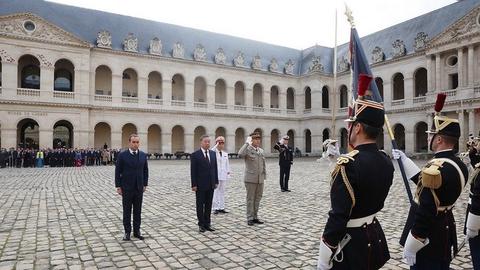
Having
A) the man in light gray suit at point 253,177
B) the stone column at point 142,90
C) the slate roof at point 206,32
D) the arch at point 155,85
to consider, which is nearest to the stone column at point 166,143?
the stone column at point 142,90

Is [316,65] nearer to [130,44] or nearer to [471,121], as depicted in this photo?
[471,121]

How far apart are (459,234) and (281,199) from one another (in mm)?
5321

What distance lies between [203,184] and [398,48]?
1423 inches

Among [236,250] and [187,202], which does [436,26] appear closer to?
[187,202]

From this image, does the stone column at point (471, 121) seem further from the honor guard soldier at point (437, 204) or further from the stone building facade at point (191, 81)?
the honor guard soldier at point (437, 204)

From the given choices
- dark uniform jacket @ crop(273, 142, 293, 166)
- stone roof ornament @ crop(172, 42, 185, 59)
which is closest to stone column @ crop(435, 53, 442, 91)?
stone roof ornament @ crop(172, 42, 185, 59)

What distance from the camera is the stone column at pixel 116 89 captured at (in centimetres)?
3534

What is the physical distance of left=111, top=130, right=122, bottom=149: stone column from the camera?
114 ft

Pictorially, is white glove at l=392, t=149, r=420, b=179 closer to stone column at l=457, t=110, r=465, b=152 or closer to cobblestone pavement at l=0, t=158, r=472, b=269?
cobblestone pavement at l=0, t=158, r=472, b=269

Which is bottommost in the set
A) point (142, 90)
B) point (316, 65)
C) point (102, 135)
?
point (102, 135)

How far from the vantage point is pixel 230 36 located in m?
46.5

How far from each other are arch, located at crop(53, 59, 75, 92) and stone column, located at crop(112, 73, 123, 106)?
13.0 ft

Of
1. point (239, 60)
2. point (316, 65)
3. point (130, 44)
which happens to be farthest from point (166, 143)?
point (316, 65)

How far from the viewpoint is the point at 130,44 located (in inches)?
1436
